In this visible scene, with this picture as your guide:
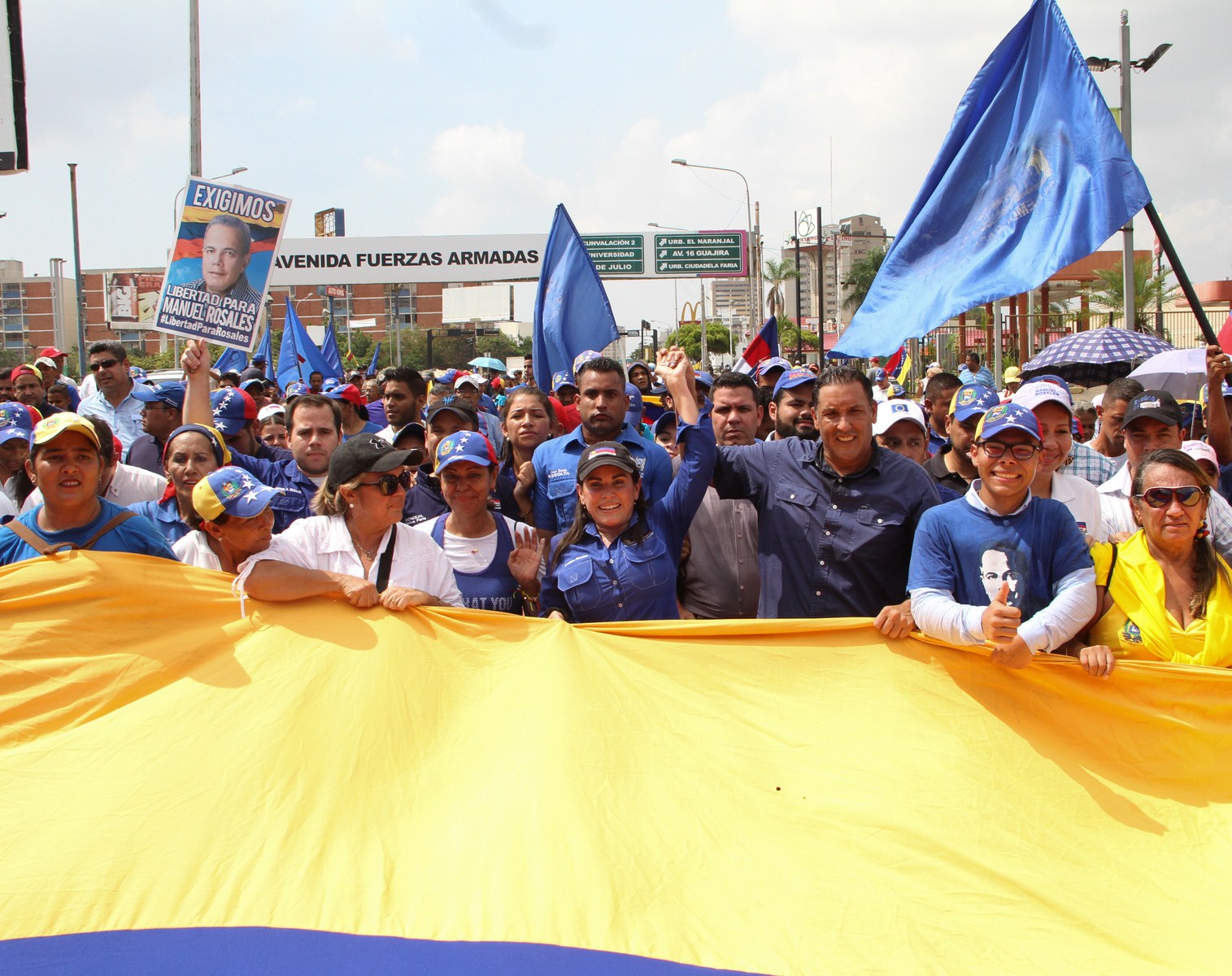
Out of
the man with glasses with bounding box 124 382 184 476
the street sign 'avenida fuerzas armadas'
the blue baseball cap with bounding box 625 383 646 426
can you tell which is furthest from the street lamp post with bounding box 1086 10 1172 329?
Result: the street sign 'avenida fuerzas armadas'

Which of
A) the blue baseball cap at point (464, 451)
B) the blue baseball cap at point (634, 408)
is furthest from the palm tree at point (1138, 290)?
the blue baseball cap at point (464, 451)

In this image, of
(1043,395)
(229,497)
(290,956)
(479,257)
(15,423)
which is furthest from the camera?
(479,257)

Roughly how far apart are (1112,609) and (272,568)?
112 inches

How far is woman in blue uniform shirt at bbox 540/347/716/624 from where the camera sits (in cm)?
388

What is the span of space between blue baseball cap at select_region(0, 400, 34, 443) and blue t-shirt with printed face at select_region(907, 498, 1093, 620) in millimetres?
4043

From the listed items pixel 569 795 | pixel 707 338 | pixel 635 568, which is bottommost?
pixel 569 795

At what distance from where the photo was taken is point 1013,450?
3410mm

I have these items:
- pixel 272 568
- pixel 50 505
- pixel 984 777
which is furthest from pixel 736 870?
pixel 50 505

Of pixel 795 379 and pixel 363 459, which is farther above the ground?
pixel 795 379

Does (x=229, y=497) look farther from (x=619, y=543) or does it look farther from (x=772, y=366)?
(x=772, y=366)

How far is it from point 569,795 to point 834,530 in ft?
4.88

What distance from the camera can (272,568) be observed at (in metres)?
3.64

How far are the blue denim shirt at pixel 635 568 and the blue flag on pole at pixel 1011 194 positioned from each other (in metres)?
1.17

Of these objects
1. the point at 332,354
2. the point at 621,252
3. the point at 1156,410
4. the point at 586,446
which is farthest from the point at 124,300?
the point at 1156,410
